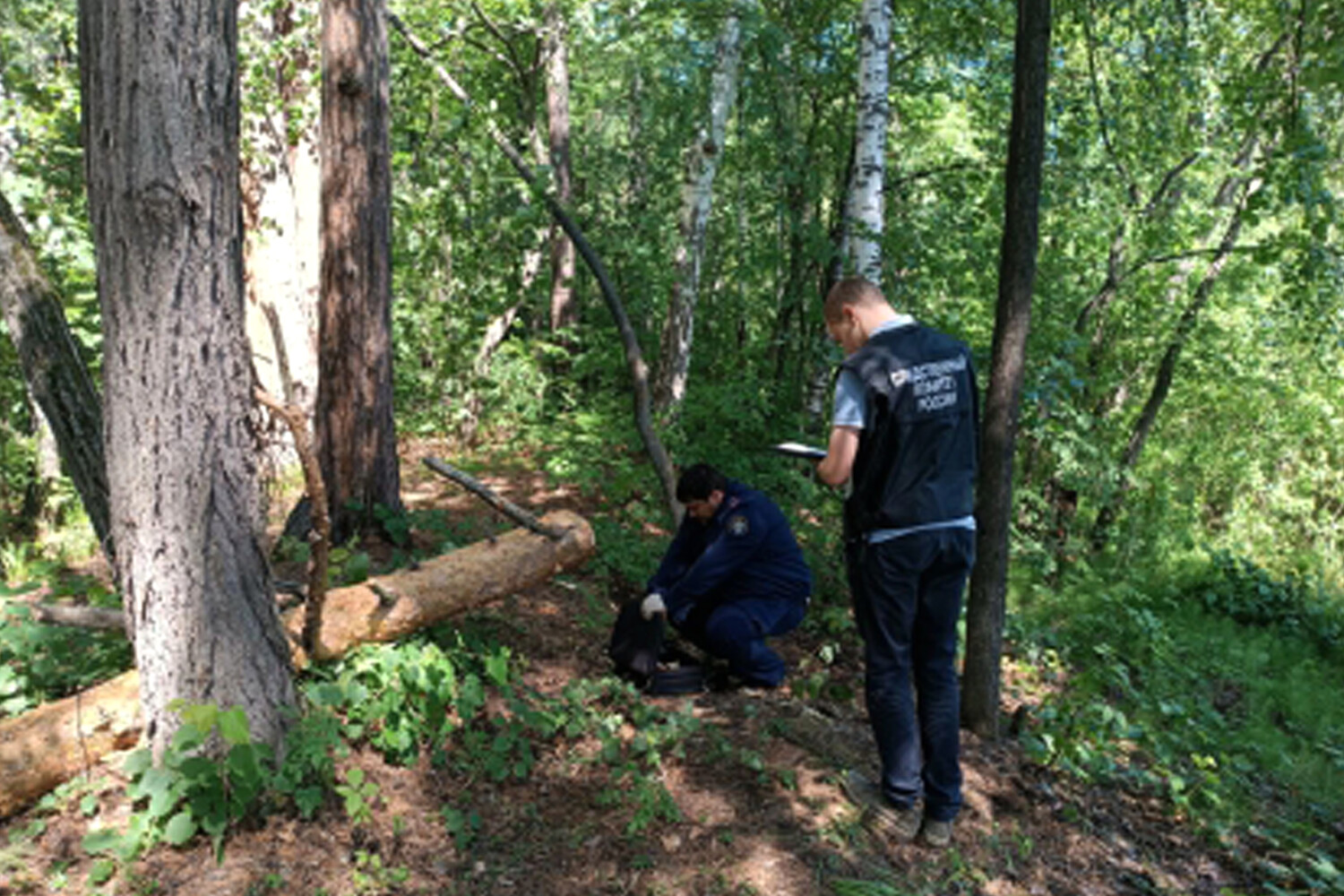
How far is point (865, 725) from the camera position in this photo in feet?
14.8

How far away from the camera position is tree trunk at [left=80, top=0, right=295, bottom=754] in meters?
2.63

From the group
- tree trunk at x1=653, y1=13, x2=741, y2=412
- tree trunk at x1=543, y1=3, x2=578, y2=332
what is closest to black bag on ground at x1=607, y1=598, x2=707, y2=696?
tree trunk at x1=653, y1=13, x2=741, y2=412

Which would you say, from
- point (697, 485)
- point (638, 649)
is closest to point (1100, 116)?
point (697, 485)

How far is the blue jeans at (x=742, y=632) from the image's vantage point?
4.75m

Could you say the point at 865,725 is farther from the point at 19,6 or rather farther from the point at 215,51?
the point at 19,6

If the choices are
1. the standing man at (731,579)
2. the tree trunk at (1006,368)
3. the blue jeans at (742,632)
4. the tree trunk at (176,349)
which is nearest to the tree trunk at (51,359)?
the tree trunk at (176,349)

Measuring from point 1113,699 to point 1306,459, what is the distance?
11517 mm

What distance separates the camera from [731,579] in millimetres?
4961

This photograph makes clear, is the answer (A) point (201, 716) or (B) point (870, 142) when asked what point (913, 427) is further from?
(B) point (870, 142)

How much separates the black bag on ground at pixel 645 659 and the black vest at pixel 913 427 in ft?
5.49

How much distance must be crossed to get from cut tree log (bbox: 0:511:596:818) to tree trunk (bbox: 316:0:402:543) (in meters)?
0.99

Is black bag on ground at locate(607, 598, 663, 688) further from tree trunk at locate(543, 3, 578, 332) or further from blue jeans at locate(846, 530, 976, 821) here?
tree trunk at locate(543, 3, 578, 332)

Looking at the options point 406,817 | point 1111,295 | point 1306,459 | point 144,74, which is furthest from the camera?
point 1306,459

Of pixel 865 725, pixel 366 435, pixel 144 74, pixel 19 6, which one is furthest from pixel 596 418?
pixel 19 6
